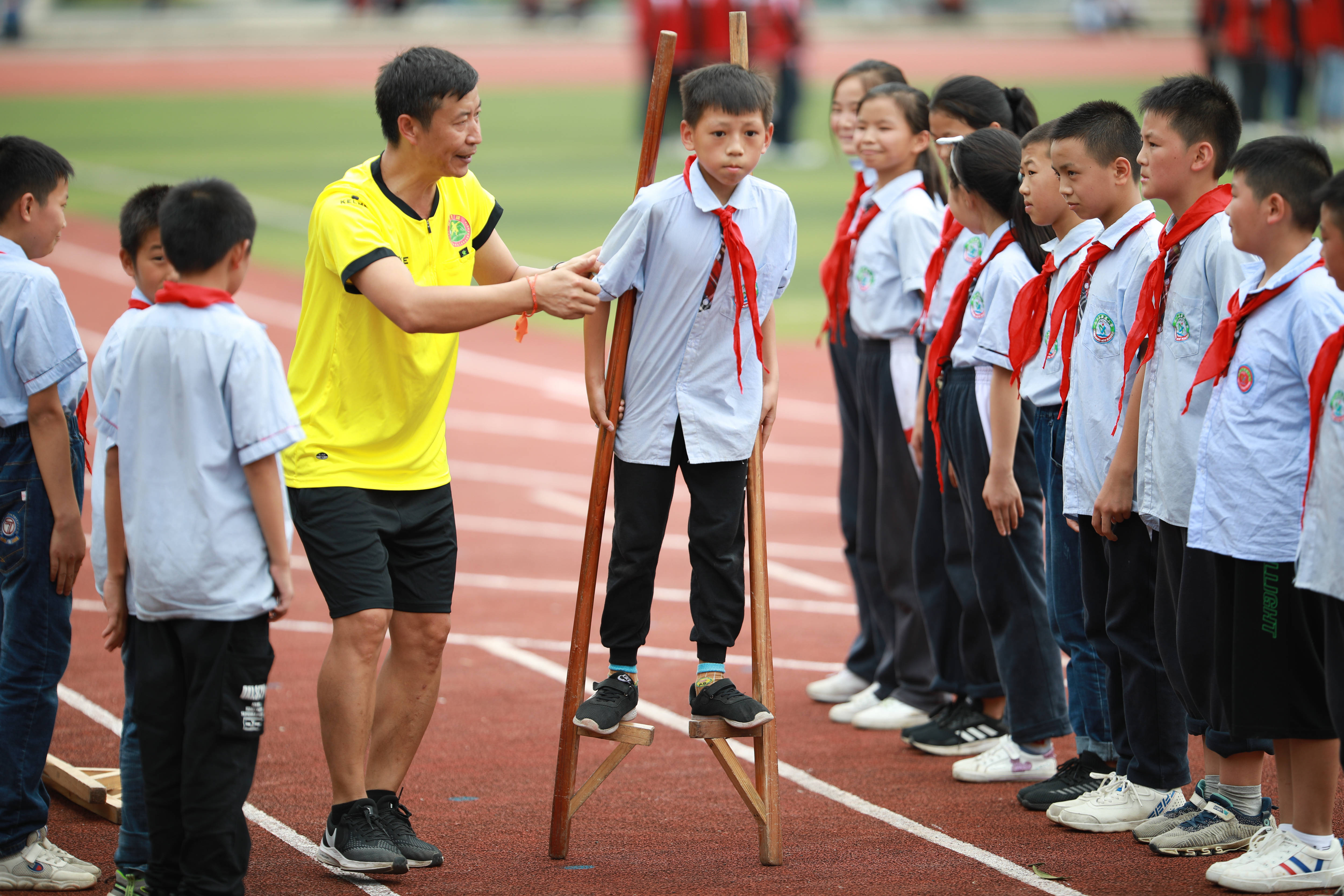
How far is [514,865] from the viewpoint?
15.5ft

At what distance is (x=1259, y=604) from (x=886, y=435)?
2354mm

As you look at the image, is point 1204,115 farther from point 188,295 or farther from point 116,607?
point 116,607

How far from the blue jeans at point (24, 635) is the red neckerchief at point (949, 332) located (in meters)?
3.00

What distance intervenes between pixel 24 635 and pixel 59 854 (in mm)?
677

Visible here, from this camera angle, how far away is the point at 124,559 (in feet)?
13.1

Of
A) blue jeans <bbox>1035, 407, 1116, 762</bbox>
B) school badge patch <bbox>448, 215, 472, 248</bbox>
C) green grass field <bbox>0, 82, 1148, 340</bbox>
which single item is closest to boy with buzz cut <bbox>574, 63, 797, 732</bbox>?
school badge patch <bbox>448, 215, 472, 248</bbox>

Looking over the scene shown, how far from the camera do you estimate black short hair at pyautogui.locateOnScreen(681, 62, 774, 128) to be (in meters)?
4.51

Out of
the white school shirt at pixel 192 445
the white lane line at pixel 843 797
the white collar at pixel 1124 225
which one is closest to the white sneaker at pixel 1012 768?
the white lane line at pixel 843 797

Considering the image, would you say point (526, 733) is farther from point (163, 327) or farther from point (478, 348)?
point (478, 348)

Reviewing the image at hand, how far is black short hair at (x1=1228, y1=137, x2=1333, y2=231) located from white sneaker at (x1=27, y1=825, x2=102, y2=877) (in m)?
3.90

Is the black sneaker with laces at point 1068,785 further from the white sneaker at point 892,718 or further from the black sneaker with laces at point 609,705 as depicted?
the black sneaker with laces at point 609,705

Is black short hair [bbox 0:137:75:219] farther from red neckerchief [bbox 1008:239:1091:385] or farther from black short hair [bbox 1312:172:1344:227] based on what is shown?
black short hair [bbox 1312:172:1344:227]

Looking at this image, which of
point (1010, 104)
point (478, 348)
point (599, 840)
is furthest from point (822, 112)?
point (599, 840)

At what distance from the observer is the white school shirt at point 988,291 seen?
17.5 ft
